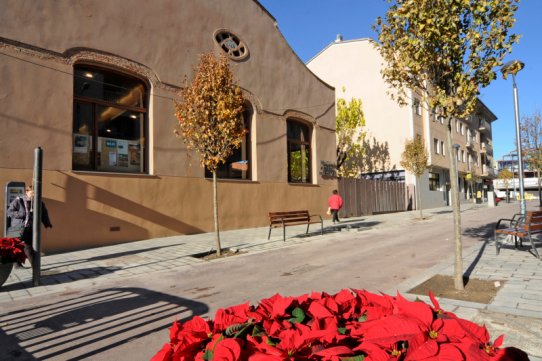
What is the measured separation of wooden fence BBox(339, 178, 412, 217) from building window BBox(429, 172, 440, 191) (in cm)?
542

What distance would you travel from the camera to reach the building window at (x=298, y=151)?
720 inches

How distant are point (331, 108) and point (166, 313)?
58.3ft

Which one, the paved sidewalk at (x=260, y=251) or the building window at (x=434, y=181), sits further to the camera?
the building window at (x=434, y=181)

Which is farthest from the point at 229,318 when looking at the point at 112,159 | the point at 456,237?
the point at 112,159

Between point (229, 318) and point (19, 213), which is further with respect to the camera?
point (19, 213)

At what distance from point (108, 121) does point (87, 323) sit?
28.2 ft

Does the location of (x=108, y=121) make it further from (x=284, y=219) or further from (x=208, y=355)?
(x=208, y=355)

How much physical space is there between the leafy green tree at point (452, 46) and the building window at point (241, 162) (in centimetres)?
995

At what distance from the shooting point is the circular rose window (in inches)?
595

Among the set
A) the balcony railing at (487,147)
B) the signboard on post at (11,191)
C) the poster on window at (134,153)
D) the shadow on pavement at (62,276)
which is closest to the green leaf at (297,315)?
the shadow on pavement at (62,276)

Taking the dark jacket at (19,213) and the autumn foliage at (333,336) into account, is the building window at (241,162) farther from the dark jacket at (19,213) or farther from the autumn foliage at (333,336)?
the autumn foliage at (333,336)

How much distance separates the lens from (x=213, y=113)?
9.29 m

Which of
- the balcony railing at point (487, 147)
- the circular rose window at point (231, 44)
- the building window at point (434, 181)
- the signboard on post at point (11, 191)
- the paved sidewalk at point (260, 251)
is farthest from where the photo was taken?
the balcony railing at point (487, 147)

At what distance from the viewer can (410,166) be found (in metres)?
21.6
